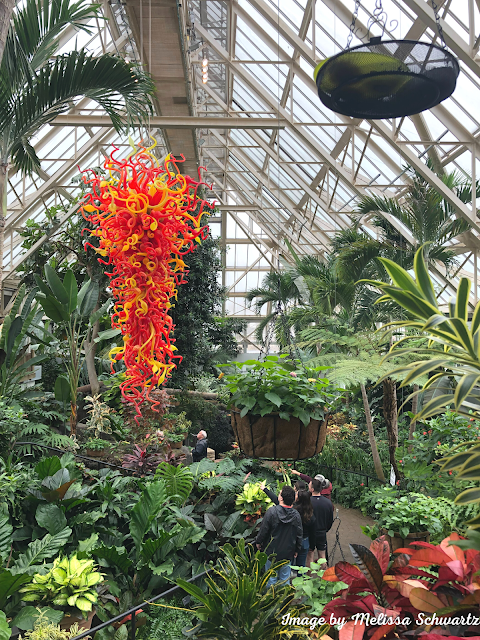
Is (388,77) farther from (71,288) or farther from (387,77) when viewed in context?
(71,288)

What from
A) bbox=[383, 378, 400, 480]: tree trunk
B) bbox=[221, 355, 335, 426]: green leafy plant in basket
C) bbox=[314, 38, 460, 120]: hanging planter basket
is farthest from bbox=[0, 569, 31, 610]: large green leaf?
bbox=[383, 378, 400, 480]: tree trunk

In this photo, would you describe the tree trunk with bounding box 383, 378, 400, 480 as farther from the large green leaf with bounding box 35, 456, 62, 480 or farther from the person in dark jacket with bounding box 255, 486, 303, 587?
the large green leaf with bounding box 35, 456, 62, 480

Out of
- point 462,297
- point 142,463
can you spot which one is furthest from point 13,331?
point 462,297

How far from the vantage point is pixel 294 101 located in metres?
7.79

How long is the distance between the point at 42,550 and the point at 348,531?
128 inches

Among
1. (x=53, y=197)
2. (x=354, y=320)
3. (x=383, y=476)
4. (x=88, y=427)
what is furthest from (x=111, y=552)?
(x=53, y=197)

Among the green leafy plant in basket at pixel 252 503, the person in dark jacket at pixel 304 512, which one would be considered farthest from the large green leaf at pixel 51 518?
the person in dark jacket at pixel 304 512

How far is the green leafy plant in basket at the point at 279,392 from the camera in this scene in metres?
2.24

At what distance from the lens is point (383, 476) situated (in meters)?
5.87

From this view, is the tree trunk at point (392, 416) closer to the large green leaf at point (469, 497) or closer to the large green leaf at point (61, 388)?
the large green leaf at point (61, 388)

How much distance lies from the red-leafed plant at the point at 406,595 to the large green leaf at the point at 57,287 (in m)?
3.73

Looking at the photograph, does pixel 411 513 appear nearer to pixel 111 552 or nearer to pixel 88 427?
pixel 111 552

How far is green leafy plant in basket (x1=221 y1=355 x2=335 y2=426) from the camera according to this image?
224 cm

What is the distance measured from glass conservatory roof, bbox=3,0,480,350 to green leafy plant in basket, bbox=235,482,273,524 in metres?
3.00
